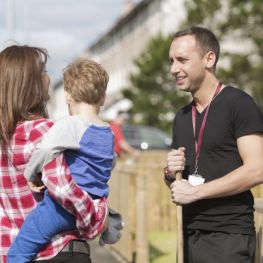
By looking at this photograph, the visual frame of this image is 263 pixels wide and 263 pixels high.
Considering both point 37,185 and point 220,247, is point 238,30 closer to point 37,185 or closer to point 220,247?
point 220,247

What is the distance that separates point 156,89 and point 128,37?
27.2m

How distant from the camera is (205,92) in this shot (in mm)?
4195

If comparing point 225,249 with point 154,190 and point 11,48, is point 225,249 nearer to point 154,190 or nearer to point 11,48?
A: point 11,48

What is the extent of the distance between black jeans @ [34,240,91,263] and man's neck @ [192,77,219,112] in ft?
3.39

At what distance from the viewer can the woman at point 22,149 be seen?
11.6ft

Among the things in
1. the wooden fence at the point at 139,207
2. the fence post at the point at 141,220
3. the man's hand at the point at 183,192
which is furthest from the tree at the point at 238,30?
the man's hand at the point at 183,192

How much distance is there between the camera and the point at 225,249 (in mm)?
4008

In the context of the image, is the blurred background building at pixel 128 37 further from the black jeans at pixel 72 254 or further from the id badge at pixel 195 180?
→ the black jeans at pixel 72 254

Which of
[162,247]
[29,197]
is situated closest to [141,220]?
[162,247]

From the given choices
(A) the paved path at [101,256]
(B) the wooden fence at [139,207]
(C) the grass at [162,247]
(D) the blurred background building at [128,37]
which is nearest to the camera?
(B) the wooden fence at [139,207]

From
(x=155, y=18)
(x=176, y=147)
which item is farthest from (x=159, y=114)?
(x=176, y=147)

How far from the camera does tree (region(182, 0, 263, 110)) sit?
35.2m

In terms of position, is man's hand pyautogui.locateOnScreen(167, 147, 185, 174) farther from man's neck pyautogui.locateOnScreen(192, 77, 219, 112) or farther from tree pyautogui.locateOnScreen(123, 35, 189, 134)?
tree pyautogui.locateOnScreen(123, 35, 189, 134)

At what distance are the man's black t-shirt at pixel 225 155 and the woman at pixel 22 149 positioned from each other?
2.24 feet
